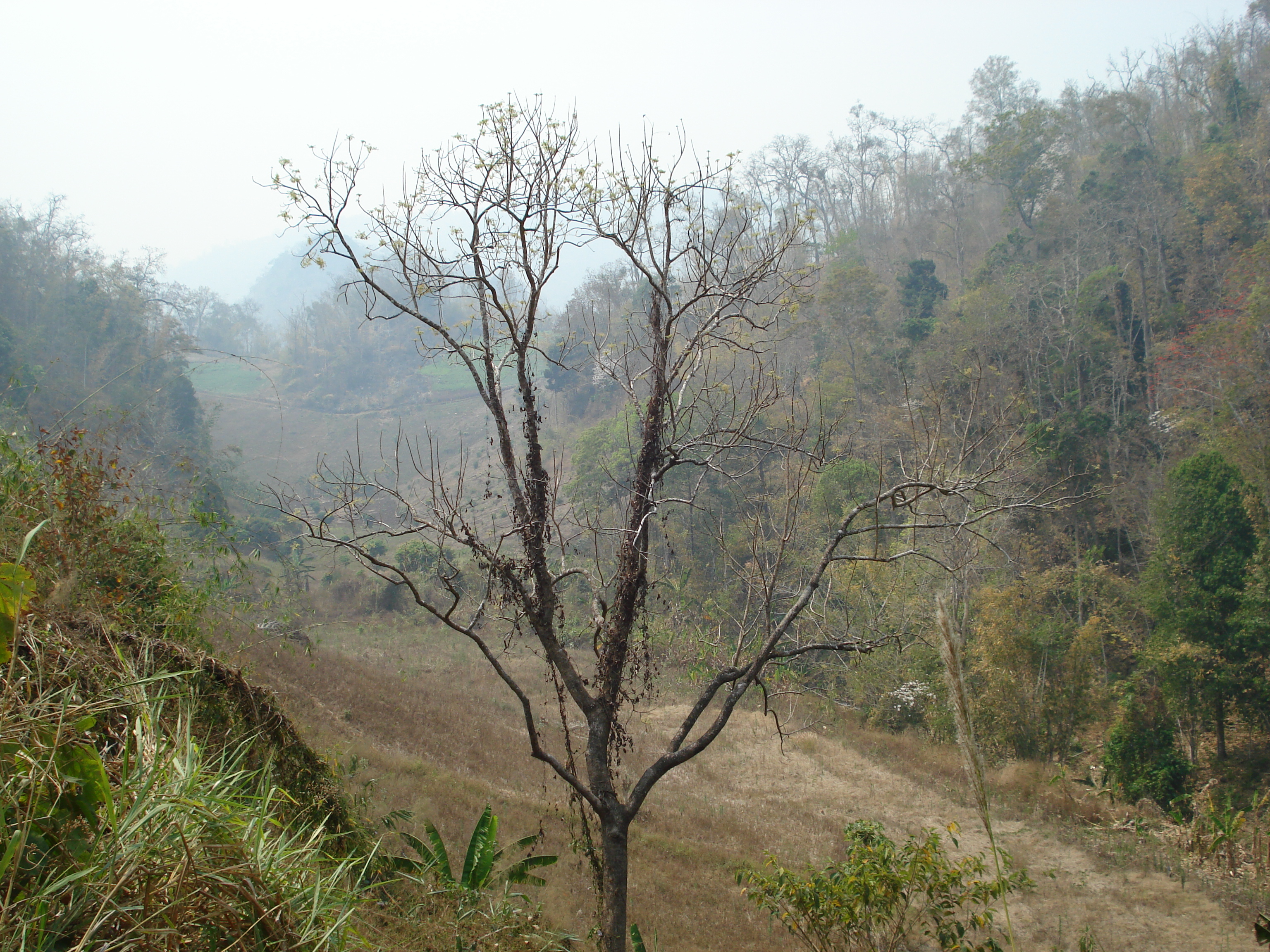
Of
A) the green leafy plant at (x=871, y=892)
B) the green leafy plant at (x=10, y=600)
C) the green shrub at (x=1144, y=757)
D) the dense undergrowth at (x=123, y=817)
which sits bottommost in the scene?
the green shrub at (x=1144, y=757)

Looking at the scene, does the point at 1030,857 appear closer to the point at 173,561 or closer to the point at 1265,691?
the point at 1265,691

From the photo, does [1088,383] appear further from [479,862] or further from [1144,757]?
[479,862]

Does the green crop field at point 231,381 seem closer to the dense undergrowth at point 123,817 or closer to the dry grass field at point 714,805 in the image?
the dry grass field at point 714,805

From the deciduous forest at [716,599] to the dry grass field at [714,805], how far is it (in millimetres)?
95

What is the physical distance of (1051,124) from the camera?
3144cm

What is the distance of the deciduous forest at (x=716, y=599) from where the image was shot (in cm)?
298

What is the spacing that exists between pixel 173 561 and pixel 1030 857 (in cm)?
1238

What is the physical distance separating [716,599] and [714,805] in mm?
11243

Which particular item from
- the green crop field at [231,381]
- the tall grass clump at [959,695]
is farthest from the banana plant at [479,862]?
the green crop field at [231,381]

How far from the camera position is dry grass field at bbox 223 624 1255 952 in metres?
8.10

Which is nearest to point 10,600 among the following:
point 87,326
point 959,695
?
point 959,695

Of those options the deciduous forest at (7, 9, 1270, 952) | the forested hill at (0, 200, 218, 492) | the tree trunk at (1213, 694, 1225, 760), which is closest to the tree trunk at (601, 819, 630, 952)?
the deciduous forest at (7, 9, 1270, 952)

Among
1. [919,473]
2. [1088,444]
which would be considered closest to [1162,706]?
[1088,444]

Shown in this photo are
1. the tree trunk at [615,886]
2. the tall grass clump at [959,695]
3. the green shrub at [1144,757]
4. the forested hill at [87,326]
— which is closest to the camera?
the tall grass clump at [959,695]
